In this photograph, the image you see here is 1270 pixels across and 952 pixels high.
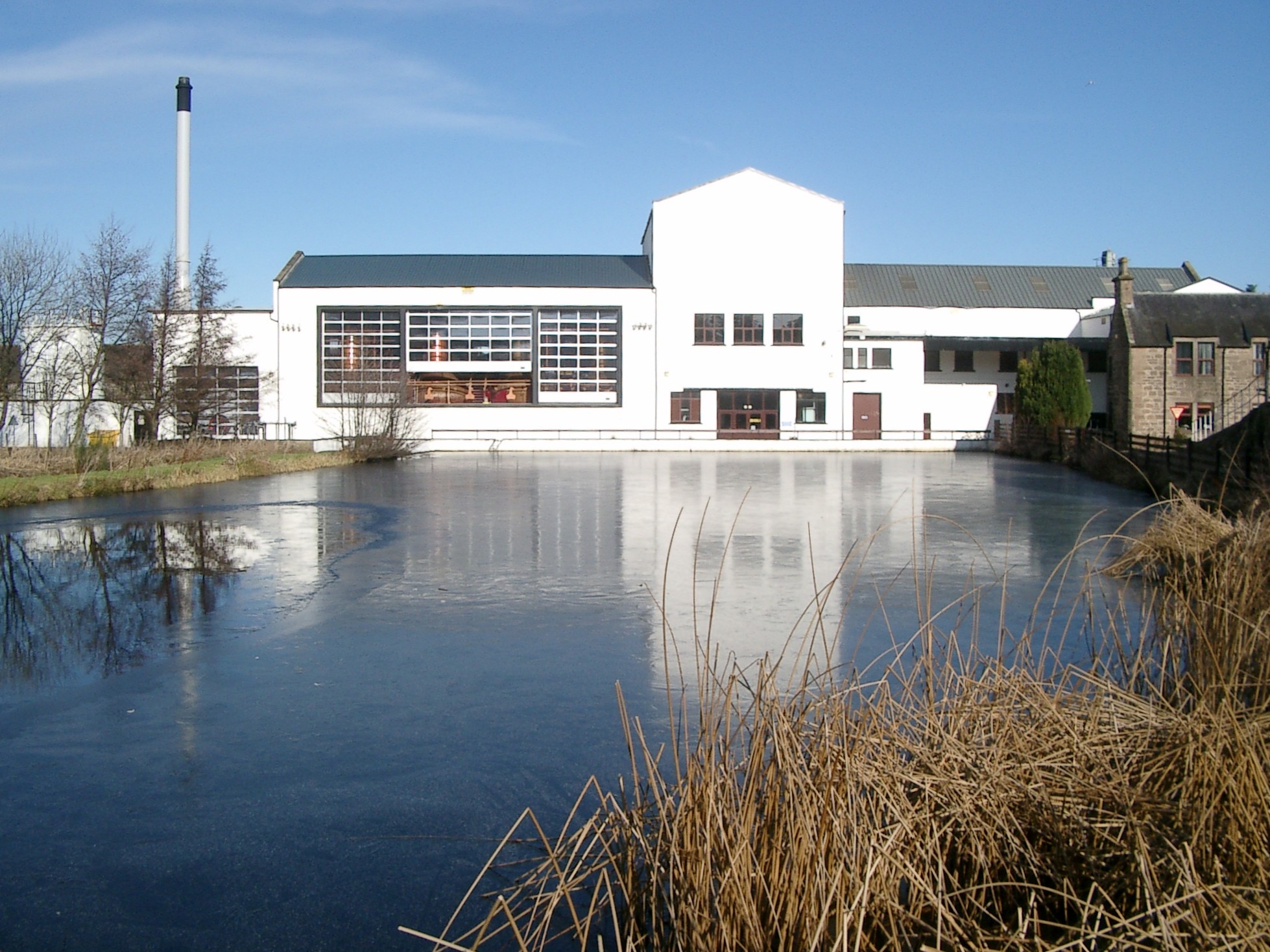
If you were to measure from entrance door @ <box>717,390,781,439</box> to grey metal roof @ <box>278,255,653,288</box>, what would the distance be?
681 centimetres

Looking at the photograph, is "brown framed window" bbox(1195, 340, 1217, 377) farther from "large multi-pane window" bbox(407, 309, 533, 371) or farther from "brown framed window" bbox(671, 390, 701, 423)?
"large multi-pane window" bbox(407, 309, 533, 371)

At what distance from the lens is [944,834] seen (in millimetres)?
3516

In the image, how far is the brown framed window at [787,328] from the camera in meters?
51.3

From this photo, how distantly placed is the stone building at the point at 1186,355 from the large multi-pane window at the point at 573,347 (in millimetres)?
22718

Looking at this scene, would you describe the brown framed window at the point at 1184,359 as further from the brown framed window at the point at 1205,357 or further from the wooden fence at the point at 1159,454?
the wooden fence at the point at 1159,454

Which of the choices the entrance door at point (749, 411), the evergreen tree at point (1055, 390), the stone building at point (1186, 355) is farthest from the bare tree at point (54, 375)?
the stone building at point (1186, 355)

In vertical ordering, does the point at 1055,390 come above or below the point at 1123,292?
below

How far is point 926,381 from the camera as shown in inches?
2266

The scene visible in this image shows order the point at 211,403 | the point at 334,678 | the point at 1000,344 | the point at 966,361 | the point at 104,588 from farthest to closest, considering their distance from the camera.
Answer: the point at 966,361 → the point at 1000,344 → the point at 211,403 → the point at 104,588 → the point at 334,678

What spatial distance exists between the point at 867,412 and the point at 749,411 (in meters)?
6.36

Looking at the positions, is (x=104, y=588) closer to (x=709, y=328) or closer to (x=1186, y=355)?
(x=709, y=328)

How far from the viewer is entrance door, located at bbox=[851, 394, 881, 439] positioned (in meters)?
53.3

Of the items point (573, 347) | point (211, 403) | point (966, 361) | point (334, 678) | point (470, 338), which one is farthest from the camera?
point (966, 361)

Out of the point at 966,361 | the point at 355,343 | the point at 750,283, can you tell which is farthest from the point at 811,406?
the point at 355,343
